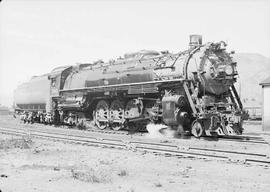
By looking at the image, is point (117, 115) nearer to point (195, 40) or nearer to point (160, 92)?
point (160, 92)

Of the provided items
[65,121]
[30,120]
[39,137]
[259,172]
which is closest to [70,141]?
[39,137]

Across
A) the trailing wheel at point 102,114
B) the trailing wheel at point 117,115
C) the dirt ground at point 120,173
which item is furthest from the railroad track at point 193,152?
the trailing wheel at point 102,114

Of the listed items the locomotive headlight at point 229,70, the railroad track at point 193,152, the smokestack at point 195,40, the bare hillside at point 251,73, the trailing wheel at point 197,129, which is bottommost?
the railroad track at point 193,152

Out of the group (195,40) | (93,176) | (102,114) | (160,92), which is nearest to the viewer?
(93,176)

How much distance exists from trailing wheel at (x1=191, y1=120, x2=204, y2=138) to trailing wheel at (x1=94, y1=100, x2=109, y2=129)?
20.5ft

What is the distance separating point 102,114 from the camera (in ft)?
68.7

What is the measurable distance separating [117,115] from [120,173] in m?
11.7

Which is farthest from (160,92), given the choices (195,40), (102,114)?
(102,114)

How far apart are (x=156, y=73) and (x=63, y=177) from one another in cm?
1010

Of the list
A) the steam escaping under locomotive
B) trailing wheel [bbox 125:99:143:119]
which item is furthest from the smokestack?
trailing wheel [bbox 125:99:143:119]

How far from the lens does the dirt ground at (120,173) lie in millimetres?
7016

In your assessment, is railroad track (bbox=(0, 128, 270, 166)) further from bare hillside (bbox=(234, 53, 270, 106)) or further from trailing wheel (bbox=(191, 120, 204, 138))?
bare hillside (bbox=(234, 53, 270, 106))

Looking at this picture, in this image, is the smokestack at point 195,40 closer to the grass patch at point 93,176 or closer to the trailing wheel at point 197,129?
the trailing wheel at point 197,129

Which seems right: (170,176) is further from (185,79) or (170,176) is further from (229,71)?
(229,71)
